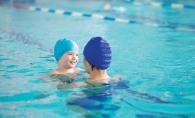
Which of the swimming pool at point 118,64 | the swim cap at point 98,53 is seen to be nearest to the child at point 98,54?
the swim cap at point 98,53

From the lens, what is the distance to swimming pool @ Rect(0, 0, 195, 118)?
3314mm

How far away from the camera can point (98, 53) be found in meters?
3.81

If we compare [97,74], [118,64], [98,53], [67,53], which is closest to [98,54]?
[98,53]

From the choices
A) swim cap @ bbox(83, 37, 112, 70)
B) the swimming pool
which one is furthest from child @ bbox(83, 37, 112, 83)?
the swimming pool

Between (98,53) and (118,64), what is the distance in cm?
162

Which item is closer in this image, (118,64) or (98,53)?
(98,53)

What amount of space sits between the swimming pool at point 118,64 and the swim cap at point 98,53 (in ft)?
1.09

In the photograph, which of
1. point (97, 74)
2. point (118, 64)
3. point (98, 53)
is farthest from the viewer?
point (118, 64)

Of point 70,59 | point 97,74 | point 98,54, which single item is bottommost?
point 97,74

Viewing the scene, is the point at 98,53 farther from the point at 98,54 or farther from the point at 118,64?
the point at 118,64

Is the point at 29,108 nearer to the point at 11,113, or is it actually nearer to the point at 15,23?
the point at 11,113

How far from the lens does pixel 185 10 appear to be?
13508mm

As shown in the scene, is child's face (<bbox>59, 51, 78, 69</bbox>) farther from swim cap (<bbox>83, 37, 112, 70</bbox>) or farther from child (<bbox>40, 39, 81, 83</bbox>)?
swim cap (<bbox>83, 37, 112, 70</bbox>)

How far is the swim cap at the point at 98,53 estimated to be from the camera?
3809 mm
